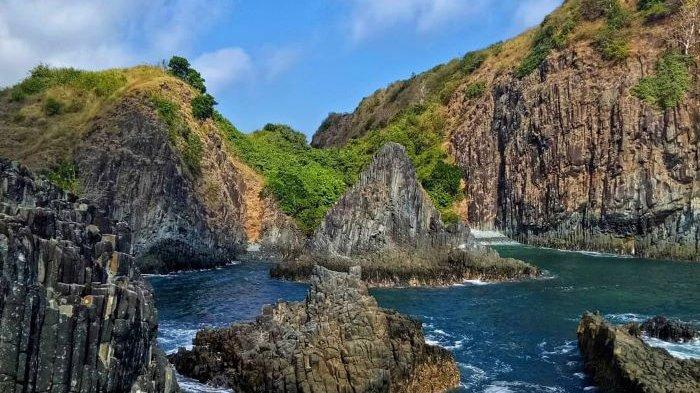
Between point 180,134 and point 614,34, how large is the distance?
65169mm

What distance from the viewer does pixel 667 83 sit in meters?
81.1

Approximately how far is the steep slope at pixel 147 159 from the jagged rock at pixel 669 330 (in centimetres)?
4305

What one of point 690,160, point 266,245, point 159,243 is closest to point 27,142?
point 159,243

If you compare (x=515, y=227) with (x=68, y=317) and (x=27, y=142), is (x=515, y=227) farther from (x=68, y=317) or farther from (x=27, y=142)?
(x=68, y=317)

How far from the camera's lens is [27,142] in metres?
70.2

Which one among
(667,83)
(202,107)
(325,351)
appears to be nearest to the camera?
(325,351)

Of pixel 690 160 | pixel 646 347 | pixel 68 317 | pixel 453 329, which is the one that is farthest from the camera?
pixel 690 160

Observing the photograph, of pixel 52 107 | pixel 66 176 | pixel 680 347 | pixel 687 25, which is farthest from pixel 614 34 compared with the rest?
pixel 52 107

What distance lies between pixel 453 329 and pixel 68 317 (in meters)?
27.0

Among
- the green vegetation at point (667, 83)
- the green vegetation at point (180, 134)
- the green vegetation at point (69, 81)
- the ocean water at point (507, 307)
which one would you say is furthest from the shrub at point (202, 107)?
the green vegetation at point (667, 83)

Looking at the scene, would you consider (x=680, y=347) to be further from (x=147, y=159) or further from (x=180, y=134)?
(x=180, y=134)

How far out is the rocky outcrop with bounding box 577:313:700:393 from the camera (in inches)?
910

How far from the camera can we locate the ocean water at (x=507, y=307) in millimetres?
29281

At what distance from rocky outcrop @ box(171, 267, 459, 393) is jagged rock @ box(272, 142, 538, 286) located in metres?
25.5
